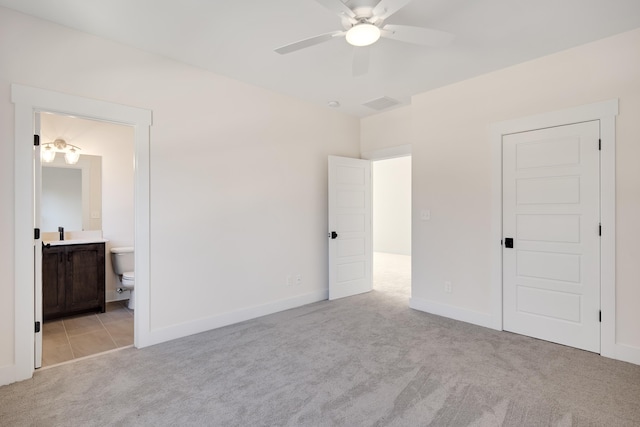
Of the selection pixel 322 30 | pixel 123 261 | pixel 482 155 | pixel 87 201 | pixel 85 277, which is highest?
pixel 322 30

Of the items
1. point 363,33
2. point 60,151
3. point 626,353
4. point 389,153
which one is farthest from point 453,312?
point 60,151

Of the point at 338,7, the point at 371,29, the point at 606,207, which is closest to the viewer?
the point at 338,7

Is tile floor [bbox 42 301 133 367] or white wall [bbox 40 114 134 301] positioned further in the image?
white wall [bbox 40 114 134 301]

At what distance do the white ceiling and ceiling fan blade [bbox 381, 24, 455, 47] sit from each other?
0.27 m

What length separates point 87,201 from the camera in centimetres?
449

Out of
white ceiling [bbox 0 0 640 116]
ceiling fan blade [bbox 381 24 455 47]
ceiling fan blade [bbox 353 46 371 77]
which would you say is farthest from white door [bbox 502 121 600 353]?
ceiling fan blade [bbox 353 46 371 77]

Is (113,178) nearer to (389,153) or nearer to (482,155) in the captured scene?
(389,153)

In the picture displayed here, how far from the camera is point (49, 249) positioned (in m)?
3.71

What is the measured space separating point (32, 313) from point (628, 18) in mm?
5097

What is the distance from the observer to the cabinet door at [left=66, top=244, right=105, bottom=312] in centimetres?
386

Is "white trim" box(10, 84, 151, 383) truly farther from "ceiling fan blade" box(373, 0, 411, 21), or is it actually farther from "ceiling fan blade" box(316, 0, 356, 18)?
"ceiling fan blade" box(373, 0, 411, 21)

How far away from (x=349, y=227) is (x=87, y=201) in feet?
12.3

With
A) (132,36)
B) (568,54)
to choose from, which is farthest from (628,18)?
(132,36)

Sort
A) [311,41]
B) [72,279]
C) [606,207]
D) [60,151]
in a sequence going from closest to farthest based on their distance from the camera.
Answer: [311,41]
[606,207]
[72,279]
[60,151]
